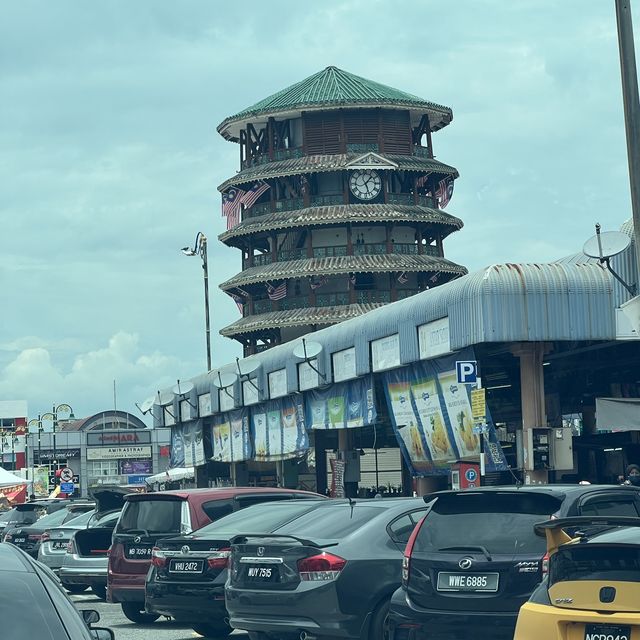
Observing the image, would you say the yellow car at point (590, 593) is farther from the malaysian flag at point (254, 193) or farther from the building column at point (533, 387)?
the malaysian flag at point (254, 193)

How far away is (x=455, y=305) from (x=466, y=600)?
1930cm

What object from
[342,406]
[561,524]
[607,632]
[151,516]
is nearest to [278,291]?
[342,406]

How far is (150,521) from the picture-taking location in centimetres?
1752

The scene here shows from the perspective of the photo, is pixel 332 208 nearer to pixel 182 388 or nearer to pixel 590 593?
pixel 182 388

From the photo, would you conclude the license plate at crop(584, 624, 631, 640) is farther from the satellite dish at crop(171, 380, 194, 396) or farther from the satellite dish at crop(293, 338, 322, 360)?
the satellite dish at crop(171, 380, 194, 396)

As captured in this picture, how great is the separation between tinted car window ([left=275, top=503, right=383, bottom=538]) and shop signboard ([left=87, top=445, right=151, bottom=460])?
389 feet

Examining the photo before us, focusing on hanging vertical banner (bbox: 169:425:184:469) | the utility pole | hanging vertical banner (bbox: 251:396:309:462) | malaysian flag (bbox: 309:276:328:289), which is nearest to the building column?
the utility pole

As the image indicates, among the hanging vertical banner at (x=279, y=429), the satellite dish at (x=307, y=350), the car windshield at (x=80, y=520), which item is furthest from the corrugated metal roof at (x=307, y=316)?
the car windshield at (x=80, y=520)

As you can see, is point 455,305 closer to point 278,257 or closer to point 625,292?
point 625,292

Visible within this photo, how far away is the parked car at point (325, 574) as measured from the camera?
12117 mm

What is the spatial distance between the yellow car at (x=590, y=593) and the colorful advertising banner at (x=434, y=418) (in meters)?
21.1

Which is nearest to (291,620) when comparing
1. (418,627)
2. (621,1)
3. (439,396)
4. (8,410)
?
(418,627)

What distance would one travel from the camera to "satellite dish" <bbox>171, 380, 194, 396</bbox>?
56.2m

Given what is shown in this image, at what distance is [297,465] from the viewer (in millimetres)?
52938
